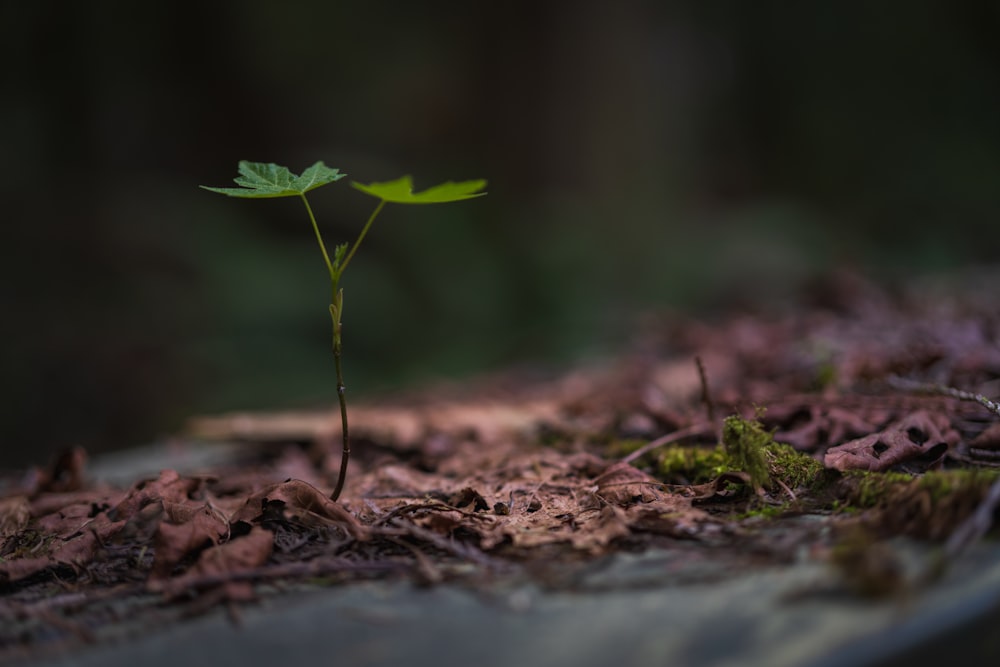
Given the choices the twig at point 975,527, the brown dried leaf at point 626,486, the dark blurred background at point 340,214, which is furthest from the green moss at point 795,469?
the dark blurred background at point 340,214

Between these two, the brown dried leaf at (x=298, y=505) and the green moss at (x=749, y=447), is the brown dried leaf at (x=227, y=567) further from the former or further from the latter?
the green moss at (x=749, y=447)

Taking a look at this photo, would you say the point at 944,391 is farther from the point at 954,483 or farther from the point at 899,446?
the point at 954,483

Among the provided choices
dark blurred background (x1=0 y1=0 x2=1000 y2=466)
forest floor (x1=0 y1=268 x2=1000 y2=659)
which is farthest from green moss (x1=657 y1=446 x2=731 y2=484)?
dark blurred background (x1=0 y1=0 x2=1000 y2=466)

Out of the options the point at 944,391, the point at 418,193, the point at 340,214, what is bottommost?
the point at 944,391

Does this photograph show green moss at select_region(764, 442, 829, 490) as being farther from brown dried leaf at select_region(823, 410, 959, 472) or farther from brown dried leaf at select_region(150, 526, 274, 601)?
brown dried leaf at select_region(150, 526, 274, 601)

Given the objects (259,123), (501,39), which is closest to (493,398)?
(501,39)

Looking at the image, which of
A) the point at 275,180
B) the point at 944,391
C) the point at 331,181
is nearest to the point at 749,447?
the point at 944,391
